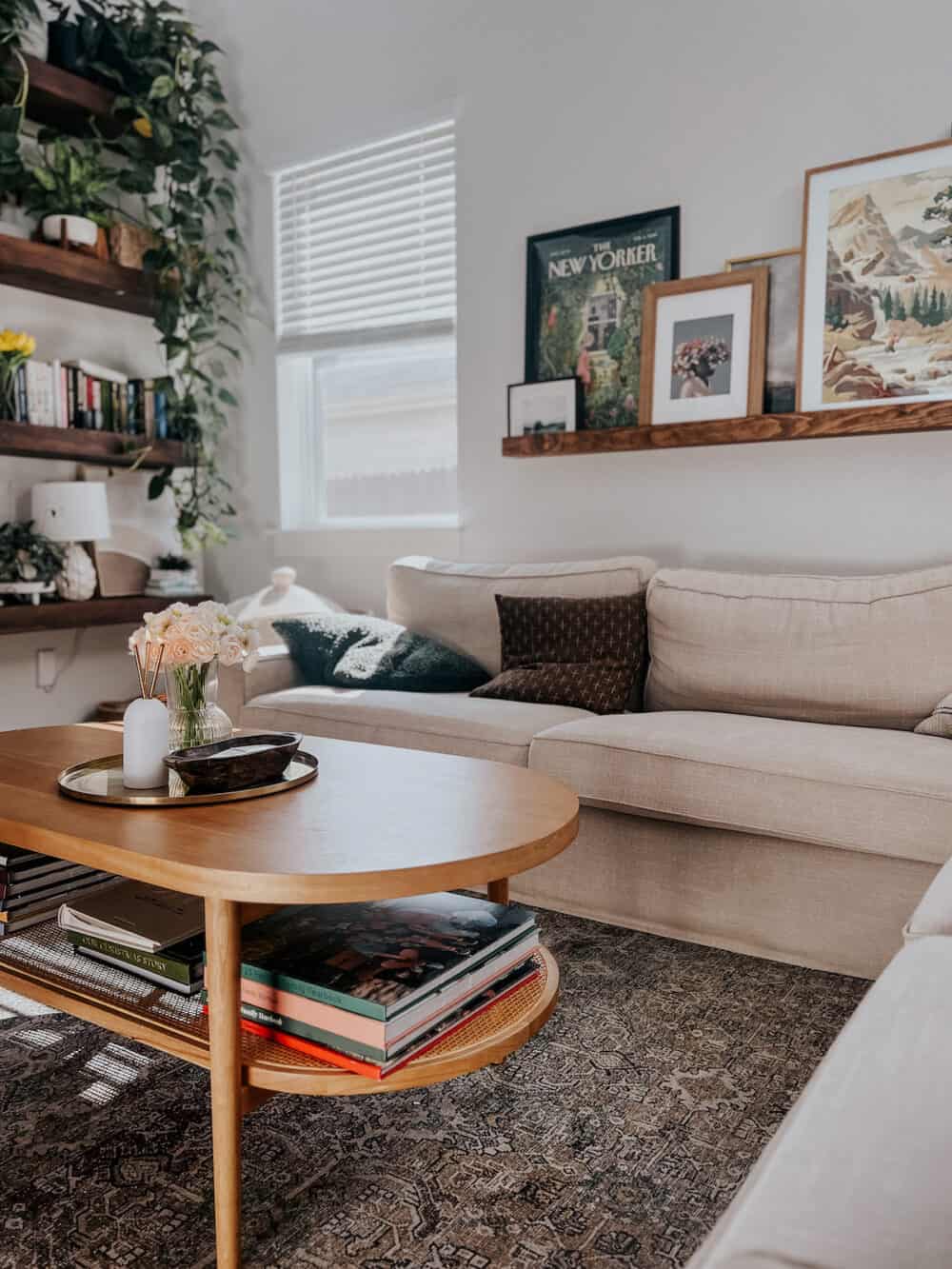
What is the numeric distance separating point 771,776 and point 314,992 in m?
1.13

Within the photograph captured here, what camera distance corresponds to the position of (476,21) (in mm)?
3592

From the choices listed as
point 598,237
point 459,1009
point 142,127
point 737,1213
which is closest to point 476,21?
point 598,237

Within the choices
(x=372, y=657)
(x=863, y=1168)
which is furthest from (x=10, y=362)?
(x=863, y=1168)

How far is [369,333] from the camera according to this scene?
13.1ft

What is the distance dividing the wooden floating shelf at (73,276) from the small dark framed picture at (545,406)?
60.3 inches

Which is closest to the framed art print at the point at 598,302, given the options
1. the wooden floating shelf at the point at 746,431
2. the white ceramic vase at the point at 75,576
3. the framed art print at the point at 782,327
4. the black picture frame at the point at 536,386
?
the black picture frame at the point at 536,386

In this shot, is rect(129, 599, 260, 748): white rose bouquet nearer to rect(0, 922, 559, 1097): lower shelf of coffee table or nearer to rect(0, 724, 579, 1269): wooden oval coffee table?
rect(0, 724, 579, 1269): wooden oval coffee table

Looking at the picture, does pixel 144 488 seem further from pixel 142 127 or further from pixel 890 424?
pixel 890 424

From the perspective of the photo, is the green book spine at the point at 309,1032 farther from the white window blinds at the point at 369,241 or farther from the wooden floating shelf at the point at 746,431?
the white window blinds at the point at 369,241

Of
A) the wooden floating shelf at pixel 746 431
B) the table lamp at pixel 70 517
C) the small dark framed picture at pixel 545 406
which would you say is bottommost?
the table lamp at pixel 70 517

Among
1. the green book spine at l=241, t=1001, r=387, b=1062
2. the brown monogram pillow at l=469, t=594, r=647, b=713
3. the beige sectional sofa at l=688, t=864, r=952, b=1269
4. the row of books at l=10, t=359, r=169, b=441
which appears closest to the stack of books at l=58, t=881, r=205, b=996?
the green book spine at l=241, t=1001, r=387, b=1062

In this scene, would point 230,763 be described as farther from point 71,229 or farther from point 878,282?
point 71,229

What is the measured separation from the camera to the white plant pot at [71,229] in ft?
12.0

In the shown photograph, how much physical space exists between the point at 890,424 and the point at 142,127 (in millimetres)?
2878
